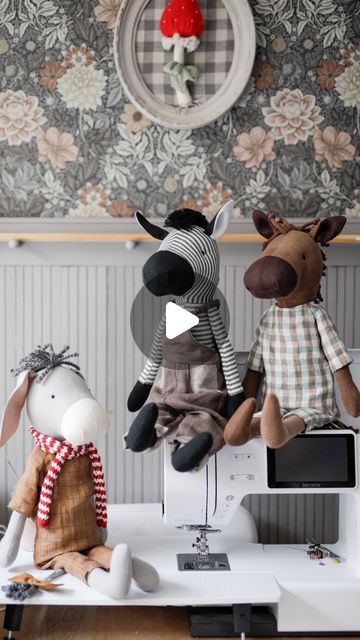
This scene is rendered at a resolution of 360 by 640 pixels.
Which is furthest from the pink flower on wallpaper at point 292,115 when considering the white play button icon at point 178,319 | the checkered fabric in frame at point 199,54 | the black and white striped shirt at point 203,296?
the white play button icon at point 178,319

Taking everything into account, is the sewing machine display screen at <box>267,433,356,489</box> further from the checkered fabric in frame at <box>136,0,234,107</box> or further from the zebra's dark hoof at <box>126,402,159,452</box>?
the checkered fabric in frame at <box>136,0,234,107</box>

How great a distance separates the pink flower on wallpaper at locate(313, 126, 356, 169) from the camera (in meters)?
1.72

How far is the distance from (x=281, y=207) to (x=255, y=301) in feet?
0.84

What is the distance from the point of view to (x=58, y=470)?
1.35m

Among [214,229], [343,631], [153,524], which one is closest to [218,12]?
[214,229]

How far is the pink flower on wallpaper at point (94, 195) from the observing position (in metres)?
1.73

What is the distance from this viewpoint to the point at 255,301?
172cm

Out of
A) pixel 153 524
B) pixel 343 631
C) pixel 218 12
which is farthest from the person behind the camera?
pixel 218 12

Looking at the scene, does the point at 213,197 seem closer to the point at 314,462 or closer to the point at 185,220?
the point at 185,220

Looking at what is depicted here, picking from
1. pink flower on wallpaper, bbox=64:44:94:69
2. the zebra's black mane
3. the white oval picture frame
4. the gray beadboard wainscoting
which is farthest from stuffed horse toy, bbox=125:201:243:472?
pink flower on wallpaper, bbox=64:44:94:69

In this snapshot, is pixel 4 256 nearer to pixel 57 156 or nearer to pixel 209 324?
pixel 57 156

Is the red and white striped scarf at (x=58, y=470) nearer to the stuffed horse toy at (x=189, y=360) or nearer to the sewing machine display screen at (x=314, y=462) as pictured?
the stuffed horse toy at (x=189, y=360)

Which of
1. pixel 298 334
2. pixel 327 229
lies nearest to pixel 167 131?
pixel 327 229

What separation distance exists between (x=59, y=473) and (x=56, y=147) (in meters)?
0.85
